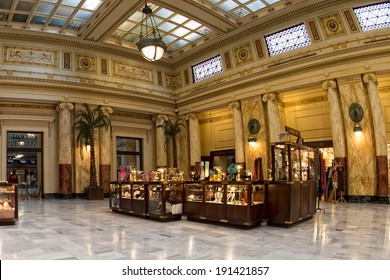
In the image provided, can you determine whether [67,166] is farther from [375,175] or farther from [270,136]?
[375,175]

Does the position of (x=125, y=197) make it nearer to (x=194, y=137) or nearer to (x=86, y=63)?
(x=194, y=137)

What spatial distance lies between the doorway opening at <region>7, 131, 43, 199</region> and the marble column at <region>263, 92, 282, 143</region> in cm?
1039

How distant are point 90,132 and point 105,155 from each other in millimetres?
1432

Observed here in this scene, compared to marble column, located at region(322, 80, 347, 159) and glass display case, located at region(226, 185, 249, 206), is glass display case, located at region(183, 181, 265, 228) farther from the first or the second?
marble column, located at region(322, 80, 347, 159)

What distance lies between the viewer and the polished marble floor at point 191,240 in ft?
13.7

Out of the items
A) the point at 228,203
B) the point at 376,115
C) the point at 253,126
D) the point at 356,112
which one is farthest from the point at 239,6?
the point at 228,203

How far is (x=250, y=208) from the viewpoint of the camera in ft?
20.0

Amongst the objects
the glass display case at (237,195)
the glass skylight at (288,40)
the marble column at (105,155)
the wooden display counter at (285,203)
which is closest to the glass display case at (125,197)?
the glass display case at (237,195)

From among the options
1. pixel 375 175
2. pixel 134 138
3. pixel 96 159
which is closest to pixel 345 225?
pixel 375 175

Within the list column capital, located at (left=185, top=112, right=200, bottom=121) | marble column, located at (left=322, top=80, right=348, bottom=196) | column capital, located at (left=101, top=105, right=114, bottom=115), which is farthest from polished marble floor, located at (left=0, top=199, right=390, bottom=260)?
column capital, located at (left=185, top=112, right=200, bottom=121)

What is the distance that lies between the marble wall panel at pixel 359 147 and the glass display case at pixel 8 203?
1039 centimetres

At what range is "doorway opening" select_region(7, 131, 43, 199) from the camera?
13.6m

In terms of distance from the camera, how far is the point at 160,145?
16516 mm

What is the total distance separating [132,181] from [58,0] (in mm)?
7632
